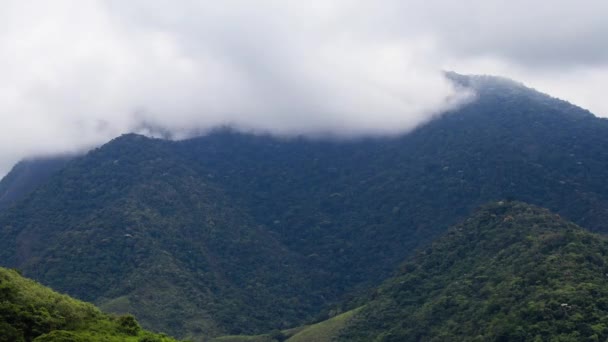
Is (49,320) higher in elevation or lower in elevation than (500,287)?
higher

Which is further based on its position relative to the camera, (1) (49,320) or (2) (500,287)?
(2) (500,287)

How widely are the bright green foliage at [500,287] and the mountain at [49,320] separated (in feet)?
188

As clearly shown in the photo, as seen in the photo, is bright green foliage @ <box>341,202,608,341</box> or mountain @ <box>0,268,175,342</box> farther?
bright green foliage @ <box>341,202,608,341</box>

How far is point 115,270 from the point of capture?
644ft

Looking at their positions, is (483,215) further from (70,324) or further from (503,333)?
(70,324)

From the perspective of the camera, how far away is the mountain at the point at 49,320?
66.1 meters

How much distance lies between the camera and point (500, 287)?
124125mm

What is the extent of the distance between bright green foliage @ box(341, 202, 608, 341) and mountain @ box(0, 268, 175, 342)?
57.3 meters

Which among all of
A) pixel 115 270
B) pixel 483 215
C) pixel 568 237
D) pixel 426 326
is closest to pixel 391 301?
pixel 426 326

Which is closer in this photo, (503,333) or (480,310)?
(503,333)

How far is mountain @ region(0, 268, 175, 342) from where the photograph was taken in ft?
217

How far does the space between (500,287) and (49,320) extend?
3179 inches

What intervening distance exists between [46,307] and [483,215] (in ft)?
368

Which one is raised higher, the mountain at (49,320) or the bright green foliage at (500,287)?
the mountain at (49,320)
